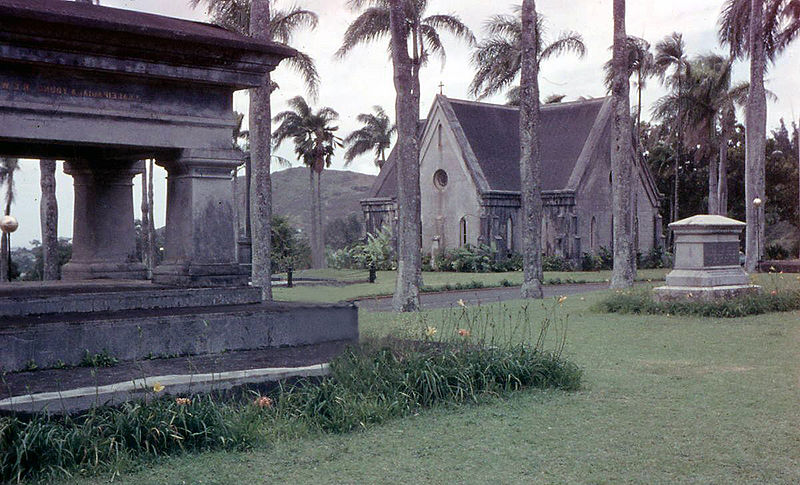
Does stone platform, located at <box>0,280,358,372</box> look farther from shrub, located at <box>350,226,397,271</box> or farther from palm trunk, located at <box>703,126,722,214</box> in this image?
palm trunk, located at <box>703,126,722,214</box>

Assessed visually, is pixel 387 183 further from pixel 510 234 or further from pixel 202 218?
pixel 202 218

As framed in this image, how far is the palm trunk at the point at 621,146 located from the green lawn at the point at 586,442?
13501 millimetres

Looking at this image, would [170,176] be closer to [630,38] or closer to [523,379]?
[523,379]

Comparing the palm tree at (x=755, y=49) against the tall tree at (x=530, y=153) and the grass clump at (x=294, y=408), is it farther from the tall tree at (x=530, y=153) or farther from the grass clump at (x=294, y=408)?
the grass clump at (x=294, y=408)

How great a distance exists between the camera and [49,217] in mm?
28047

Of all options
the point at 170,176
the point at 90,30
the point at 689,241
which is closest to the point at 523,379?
the point at 170,176

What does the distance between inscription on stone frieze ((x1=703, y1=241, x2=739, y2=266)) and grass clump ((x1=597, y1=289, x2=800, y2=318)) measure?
3.16ft

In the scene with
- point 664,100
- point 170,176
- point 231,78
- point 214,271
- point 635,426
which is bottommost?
point 635,426

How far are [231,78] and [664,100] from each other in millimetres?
46866

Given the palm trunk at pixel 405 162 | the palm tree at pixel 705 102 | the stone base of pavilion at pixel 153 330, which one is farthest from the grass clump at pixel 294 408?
the palm tree at pixel 705 102

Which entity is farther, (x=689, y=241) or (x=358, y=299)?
(x=358, y=299)

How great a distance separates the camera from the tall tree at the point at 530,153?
77.2 feet

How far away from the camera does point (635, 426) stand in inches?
314

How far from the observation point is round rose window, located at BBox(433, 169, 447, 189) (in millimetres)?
47469
